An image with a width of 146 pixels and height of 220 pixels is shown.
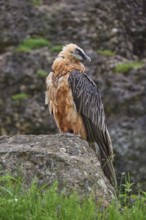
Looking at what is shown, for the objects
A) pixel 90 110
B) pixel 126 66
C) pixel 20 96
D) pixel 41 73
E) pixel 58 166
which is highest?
pixel 58 166

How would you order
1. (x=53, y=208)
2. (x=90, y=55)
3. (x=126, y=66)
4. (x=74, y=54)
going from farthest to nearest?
1. (x=90, y=55)
2. (x=126, y=66)
3. (x=74, y=54)
4. (x=53, y=208)

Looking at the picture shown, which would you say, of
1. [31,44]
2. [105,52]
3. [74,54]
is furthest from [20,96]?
[74,54]

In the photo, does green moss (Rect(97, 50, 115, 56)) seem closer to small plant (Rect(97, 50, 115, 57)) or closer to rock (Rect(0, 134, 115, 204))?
small plant (Rect(97, 50, 115, 57))

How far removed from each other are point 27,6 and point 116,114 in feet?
18.4

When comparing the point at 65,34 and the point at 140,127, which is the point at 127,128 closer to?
the point at 140,127

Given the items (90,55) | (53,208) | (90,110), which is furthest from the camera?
(90,55)

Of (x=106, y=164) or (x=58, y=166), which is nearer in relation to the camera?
(x=58, y=166)

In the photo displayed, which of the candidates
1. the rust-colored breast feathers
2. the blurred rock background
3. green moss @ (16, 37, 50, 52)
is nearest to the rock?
the rust-colored breast feathers

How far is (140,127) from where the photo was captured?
64.8 ft

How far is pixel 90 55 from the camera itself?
22250mm

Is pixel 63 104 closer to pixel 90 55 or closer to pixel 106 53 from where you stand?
pixel 90 55

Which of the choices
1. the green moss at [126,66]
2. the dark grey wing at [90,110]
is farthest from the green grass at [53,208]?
the green moss at [126,66]

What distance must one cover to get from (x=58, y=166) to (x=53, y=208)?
124cm

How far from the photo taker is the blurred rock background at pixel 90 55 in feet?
65.6
